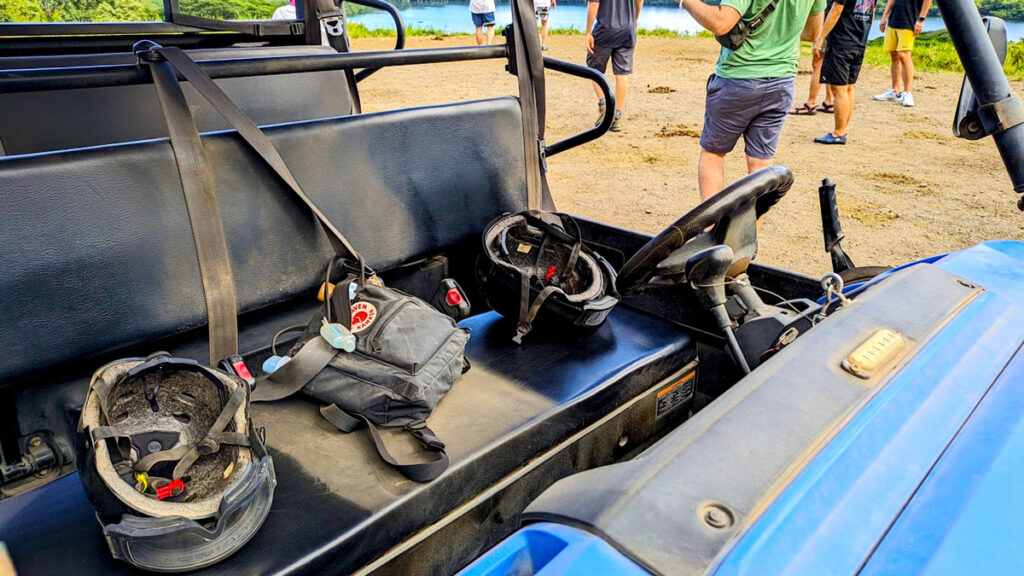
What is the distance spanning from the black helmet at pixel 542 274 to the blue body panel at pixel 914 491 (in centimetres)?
82

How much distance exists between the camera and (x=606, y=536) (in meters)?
0.81

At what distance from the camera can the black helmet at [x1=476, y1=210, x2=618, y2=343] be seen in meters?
1.77

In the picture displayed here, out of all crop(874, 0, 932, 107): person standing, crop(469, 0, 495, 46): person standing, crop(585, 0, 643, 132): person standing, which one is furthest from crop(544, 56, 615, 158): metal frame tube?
crop(469, 0, 495, 46): person standing

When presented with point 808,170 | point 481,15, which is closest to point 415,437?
point 808,170

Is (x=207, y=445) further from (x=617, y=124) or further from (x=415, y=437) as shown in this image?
(x=617, y=124)

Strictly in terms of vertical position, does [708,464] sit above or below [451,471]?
above

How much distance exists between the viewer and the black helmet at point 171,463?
104cm

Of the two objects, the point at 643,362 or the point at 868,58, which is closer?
the point at 643,362


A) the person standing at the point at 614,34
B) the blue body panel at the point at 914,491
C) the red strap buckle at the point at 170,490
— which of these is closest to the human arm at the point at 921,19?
the person standing at the point at 614,34

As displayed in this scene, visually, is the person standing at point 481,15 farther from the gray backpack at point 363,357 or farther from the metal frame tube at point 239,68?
the gray backpack at point 363,357

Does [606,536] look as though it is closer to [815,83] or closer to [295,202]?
[295,202]

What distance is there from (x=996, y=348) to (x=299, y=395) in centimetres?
137

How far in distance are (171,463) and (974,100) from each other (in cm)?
176

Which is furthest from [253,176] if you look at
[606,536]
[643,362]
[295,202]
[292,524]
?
[606,536]
